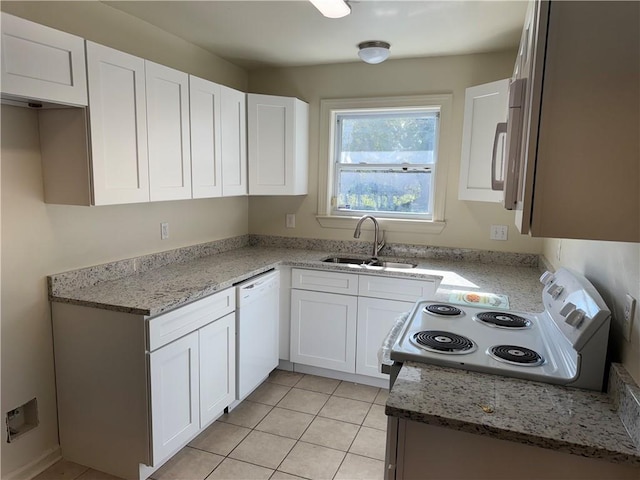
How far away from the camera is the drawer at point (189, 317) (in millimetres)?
1956

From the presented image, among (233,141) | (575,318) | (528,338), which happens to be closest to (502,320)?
(528,338)

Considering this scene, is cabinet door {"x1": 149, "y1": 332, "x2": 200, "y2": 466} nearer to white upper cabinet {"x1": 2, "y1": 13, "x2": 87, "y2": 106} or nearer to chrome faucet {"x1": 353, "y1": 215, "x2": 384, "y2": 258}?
white upper cabinet {"x1": 2, "y1": 13, "x2": 87, "y2": 106}

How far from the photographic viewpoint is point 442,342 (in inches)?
57.8

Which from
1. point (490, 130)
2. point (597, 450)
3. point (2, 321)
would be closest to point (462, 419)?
point (597, 450)

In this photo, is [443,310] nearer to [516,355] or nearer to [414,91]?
[516,355]

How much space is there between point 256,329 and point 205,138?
130cm

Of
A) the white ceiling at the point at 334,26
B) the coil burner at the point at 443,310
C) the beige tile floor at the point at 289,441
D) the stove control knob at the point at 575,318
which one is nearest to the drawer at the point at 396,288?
the beige tile floor at the point at 289,441

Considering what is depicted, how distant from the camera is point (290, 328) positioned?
10.5 feet

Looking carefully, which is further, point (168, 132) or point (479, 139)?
point (479, 139)

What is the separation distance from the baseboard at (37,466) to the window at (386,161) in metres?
2.35

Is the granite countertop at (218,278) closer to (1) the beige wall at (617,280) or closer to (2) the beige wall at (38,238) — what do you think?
(2) the beige wall at (38,238)

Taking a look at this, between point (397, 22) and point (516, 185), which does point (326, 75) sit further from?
point (516, 185)

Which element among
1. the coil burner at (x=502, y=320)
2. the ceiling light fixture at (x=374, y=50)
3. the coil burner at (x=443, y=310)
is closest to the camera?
the coil burner at (x=502, y=320)

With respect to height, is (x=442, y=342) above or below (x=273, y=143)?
below
